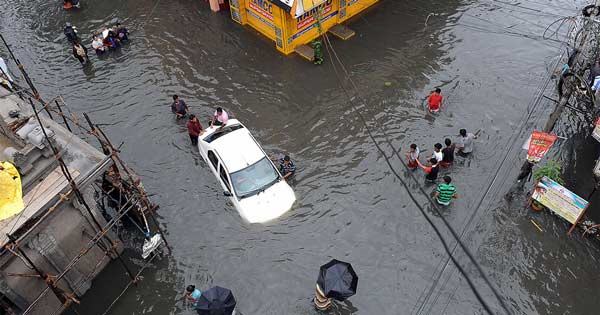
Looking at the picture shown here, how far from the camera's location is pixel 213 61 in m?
19.0

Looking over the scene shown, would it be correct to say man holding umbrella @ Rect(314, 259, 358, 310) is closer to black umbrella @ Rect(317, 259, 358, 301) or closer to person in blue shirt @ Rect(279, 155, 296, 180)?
black umbrella @ Rect(317, 259, 358, 301)

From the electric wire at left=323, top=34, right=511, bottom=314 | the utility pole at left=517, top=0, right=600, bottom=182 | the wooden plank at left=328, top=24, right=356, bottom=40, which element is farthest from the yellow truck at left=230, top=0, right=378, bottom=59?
the utility pole at left=517, top=0, right=600, bottom=182

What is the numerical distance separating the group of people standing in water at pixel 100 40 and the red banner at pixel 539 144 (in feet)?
56.1

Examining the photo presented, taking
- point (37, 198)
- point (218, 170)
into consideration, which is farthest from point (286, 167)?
point (37, 198)

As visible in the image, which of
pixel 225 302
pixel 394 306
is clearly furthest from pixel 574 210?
pixel 225 302

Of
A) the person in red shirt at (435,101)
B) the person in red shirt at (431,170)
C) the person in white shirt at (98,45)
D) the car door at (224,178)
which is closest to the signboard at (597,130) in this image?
the person in red shirt at (431,170)

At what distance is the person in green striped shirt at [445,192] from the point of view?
12.7 m

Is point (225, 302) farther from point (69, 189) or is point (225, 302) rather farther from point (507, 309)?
point (507, 309)

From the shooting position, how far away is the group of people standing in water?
18.8m

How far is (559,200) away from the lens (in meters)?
12.4

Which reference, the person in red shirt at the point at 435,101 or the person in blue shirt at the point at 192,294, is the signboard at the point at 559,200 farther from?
the person in blue shirt at the point at 192,294

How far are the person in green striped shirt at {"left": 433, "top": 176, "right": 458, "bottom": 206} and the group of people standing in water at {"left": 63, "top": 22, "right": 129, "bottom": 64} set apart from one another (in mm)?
15297

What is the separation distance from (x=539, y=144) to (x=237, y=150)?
8.59m

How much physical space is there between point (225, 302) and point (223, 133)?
19.7ft
